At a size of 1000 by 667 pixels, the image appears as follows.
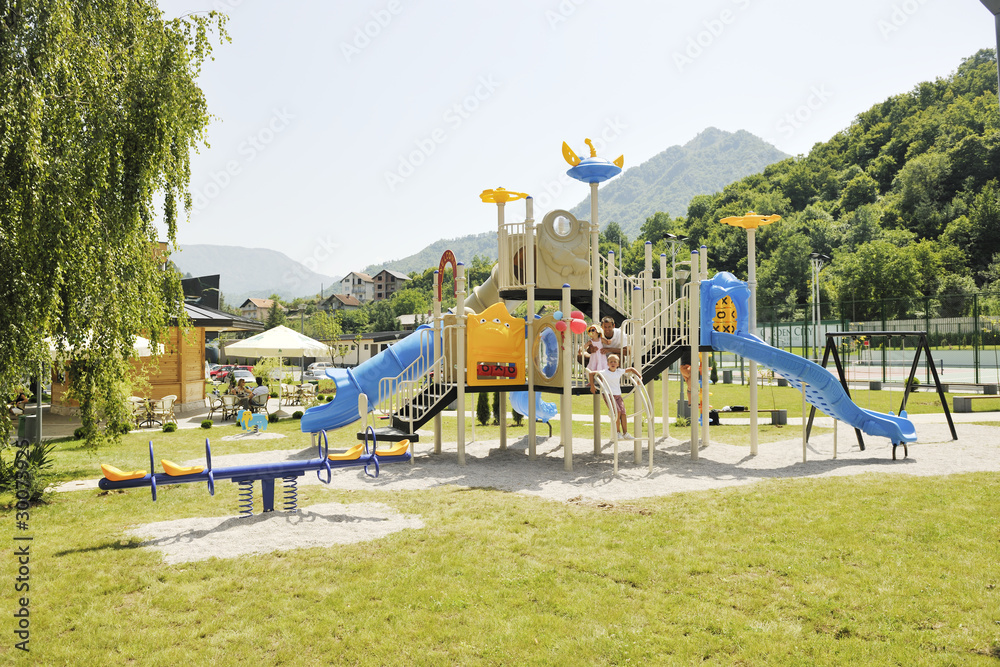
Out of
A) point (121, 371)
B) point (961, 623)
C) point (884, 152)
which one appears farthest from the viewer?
point (884, 152)

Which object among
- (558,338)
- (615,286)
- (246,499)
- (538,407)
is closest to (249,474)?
(246,499)

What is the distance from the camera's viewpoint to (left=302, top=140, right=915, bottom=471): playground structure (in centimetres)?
1191

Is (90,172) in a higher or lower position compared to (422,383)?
A: higher

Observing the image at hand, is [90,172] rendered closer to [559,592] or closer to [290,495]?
[290,495]

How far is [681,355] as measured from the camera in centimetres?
1277

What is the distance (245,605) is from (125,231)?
6383 millimetres

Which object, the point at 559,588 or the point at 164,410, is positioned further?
the point at 164,410

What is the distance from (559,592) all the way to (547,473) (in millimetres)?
5733

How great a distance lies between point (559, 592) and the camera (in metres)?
5.49

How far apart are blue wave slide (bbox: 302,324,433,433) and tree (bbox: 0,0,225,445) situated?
142 inches

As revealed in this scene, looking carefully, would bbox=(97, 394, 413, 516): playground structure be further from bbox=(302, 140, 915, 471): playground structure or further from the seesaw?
bbox=(302, 140, 915, 471): playground structure

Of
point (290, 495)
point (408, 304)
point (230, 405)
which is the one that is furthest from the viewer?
point (408, 304)

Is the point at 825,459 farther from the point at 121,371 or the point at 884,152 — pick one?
the point at 884,152

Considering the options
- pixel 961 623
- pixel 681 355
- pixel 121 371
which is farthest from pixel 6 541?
pixel 681 355
